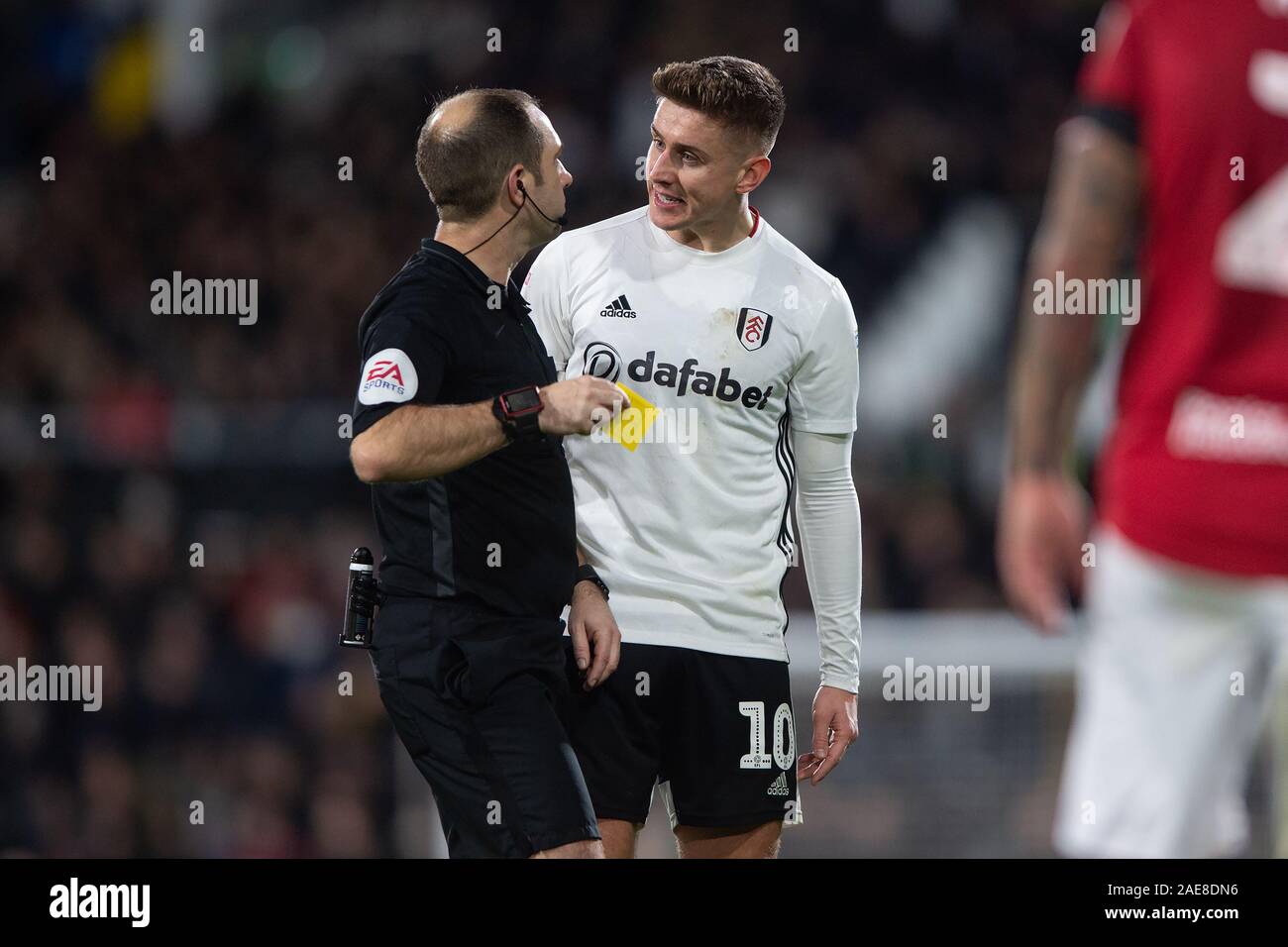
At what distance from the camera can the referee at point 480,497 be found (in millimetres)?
3406

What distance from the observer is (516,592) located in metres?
3.62

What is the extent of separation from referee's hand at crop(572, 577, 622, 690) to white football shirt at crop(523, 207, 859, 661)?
0.37 ft

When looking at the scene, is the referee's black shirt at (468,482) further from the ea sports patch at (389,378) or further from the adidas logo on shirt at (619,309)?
the adidas logo on shirt at (619,309)

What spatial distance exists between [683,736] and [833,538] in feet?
2.09

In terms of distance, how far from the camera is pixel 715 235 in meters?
4.13

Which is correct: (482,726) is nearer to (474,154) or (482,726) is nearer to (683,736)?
(683,736)

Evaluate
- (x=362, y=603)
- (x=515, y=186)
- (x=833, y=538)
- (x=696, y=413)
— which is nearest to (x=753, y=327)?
(x=696, y=413)

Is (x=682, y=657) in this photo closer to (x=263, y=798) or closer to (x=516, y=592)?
(x=516, y=592)

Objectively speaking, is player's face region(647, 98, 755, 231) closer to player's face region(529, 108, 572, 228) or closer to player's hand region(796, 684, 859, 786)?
player's face region(529, 108, 572, 228)

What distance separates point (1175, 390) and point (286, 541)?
22.9 feet
